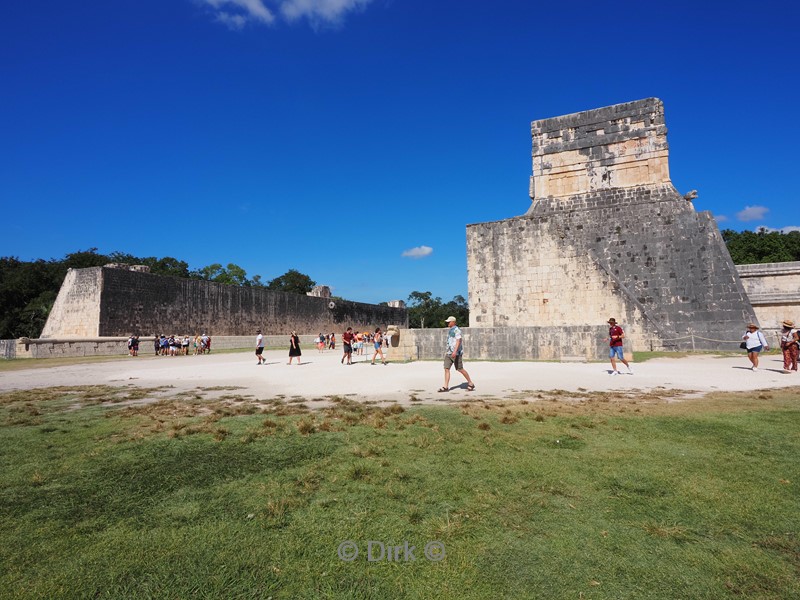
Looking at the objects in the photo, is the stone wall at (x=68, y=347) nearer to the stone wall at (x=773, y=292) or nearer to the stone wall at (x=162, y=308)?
the stone wall at (x=162, y=308)

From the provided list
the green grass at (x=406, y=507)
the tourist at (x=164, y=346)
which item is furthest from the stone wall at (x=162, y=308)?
the green grass at (x=406, y=507)

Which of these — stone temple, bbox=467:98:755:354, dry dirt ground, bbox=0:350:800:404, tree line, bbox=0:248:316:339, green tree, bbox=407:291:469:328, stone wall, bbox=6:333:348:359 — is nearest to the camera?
dry dirt ground, bbox=0:350:800:404

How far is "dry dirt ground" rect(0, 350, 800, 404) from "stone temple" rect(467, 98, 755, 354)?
3591mm

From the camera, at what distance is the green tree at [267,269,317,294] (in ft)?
249

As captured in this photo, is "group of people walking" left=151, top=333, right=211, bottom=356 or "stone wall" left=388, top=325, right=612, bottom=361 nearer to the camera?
"stone wall" left=388, top=325, right=612, bottom=361

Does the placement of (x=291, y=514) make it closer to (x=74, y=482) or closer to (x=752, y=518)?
(x=74, y=482)

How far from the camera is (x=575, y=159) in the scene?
59.7 ft

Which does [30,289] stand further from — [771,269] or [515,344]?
[771,269]

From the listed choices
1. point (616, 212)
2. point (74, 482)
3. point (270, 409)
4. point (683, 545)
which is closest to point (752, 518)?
point (683, 545)

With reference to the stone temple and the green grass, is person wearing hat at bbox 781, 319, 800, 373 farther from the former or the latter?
the green grass

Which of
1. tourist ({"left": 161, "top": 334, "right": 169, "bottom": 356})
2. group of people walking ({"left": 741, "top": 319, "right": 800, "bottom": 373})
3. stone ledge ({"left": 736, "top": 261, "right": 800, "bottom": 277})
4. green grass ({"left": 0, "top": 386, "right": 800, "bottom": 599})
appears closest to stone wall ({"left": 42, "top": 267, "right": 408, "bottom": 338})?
tourist ({"left": 161, "top": 334, "right": 169, "bottom": 356})

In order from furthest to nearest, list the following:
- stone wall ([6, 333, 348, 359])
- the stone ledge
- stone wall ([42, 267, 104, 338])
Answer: stone wall ([42, 267, 104, 338]) → stone wall ([6, 333, 348, 359]) → the stone ledge

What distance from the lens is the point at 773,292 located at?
17.6 metres

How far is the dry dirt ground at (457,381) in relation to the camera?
290 inches
